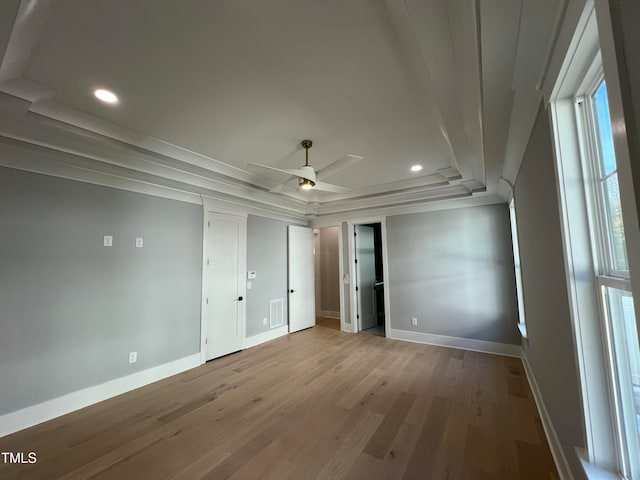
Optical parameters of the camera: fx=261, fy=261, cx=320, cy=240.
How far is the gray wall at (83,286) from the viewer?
2.33m

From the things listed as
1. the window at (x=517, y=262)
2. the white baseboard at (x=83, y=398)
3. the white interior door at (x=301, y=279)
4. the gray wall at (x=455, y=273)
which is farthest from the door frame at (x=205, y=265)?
the window at (x=517, y=262)

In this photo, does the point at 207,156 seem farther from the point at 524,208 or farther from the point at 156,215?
the point at 524,208

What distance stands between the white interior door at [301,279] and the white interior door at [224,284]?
1.21 meters

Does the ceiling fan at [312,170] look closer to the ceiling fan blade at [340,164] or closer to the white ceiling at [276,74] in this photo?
the ceiling fan blade at [340,164]

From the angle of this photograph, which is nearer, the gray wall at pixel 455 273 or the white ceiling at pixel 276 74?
the white ceiling at pixel 276 74

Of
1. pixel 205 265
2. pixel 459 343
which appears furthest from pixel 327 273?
pixel 205 265

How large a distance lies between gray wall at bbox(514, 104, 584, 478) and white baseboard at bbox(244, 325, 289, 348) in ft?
12.5

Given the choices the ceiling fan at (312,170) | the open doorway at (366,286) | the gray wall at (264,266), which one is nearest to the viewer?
the ceiling fan at (312,170)

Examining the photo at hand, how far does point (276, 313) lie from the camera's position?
16.5 feet

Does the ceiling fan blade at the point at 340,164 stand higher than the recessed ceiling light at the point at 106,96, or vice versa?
the recessed ceiling light at the point at 106,96

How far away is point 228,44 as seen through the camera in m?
1.53

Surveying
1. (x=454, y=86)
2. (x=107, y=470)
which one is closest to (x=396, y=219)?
(x=454, y=86)

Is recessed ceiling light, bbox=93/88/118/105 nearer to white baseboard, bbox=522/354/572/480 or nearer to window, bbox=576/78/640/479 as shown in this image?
window, bbox=576/78/640/479

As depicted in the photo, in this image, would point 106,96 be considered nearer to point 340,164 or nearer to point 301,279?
point 340,164
